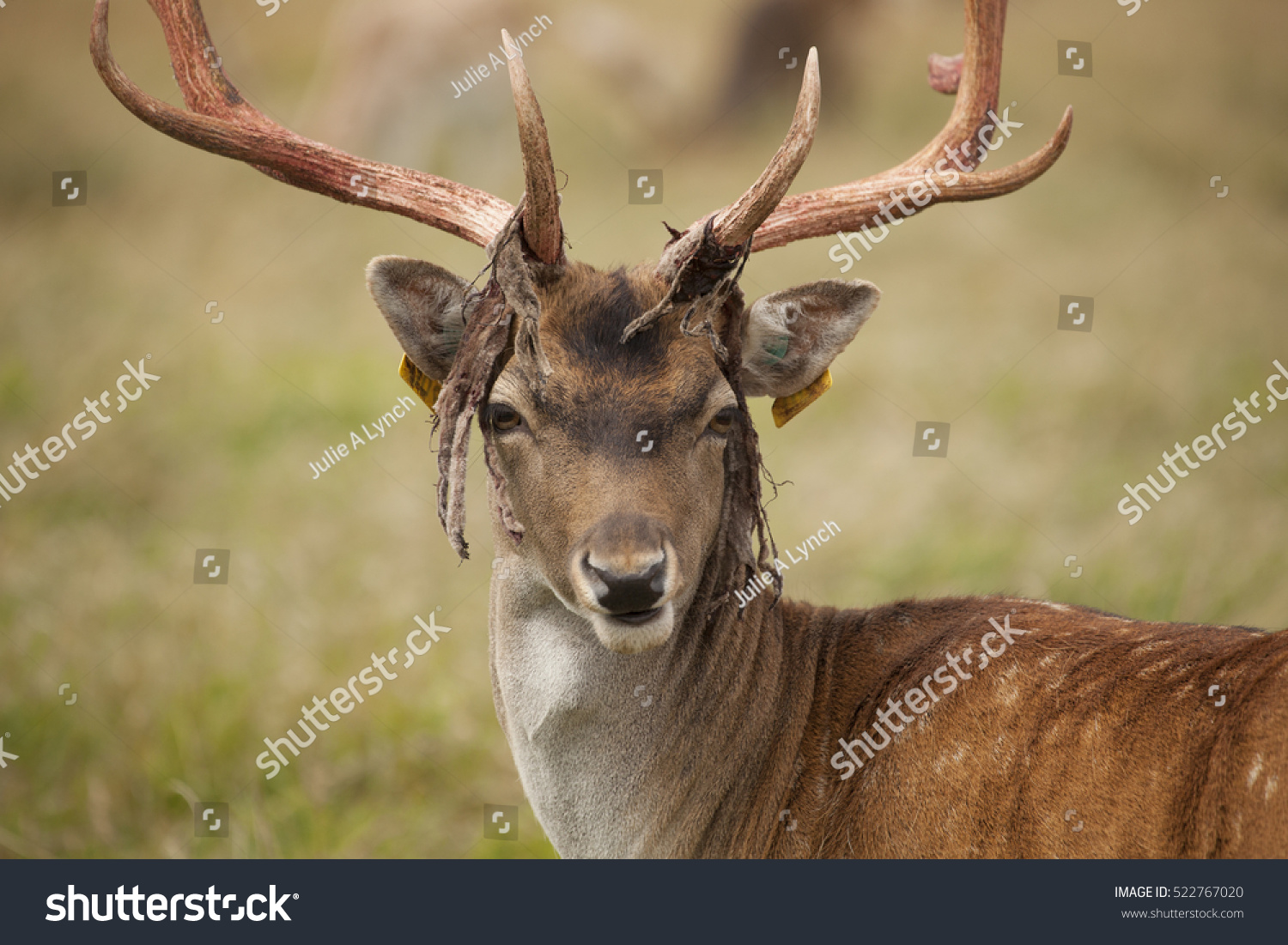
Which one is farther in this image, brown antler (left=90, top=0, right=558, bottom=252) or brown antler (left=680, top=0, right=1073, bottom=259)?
brown antler (left=680, top=0, right=1073, bottom=259)

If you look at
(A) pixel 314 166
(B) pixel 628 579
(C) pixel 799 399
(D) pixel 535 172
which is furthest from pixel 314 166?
(B) pixel 628 579

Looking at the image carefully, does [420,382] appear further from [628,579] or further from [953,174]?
[953,174]

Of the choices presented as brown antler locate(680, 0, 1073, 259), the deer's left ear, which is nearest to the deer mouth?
the deer's left ear

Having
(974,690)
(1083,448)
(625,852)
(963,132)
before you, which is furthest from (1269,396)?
(625,852)

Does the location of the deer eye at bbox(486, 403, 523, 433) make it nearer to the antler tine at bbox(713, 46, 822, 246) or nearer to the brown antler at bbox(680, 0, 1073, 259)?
the antler tine at bbox(713, 46, 822, 246)

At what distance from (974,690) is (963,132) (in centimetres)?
242

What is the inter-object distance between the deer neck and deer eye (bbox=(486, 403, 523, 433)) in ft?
1.43

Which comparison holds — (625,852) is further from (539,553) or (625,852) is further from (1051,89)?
(1051,89)

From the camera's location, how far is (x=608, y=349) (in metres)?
3.83

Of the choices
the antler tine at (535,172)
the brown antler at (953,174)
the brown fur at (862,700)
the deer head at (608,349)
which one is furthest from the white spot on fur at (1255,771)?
the antler tine at (535,172)

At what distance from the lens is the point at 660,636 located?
11.7 feet

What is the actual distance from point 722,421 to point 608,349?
19.0 inches

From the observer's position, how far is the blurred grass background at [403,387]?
6.52 meters

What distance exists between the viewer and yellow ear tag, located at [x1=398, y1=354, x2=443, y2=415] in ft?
14.3
